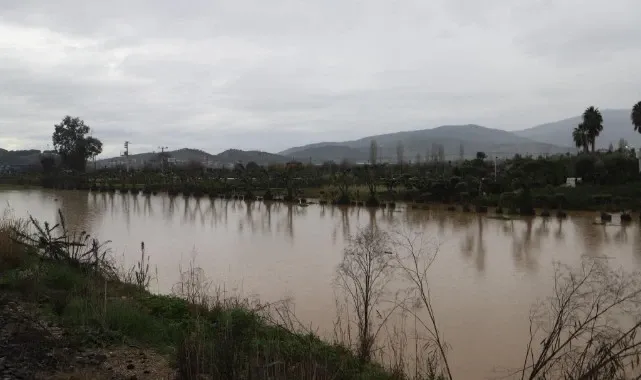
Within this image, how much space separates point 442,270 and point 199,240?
21.8 ft

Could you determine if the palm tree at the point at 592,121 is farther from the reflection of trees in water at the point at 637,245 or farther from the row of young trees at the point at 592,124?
the reflection of trees in water at the point at 637,245

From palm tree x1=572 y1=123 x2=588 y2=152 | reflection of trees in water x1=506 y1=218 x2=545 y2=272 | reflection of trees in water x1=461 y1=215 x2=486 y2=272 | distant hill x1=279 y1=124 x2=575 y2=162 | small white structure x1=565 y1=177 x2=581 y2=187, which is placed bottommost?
reflection of trees in water x1=506 y1=218 x2=545 y2=272

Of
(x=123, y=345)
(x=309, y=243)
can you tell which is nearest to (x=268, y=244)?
(x=309, y=243)

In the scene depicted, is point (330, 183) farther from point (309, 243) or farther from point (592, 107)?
point (309, 243)

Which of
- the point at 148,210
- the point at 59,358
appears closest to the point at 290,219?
the point at 148,210

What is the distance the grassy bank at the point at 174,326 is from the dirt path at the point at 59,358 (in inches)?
5.2

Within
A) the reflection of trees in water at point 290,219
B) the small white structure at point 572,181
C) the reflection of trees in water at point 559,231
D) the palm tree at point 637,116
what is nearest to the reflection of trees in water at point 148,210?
the reflection of trees in water at point 290,219

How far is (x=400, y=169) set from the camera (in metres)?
38.6

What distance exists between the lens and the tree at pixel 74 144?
55.9m

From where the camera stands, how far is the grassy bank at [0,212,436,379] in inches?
114

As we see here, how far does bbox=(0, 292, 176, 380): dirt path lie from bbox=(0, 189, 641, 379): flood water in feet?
7.89

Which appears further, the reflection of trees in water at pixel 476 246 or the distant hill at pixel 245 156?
the distant hill at pixel 245 156

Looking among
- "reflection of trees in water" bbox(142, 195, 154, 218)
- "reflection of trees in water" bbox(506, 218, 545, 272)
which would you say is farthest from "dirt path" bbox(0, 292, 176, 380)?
"reflection of trees in water" bbox(142, 195, 154, 218)

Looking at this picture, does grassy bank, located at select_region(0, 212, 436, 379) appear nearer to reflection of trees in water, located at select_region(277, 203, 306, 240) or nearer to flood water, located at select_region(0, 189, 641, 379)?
flood water, located at select_region(0, 189, 641, 379)
